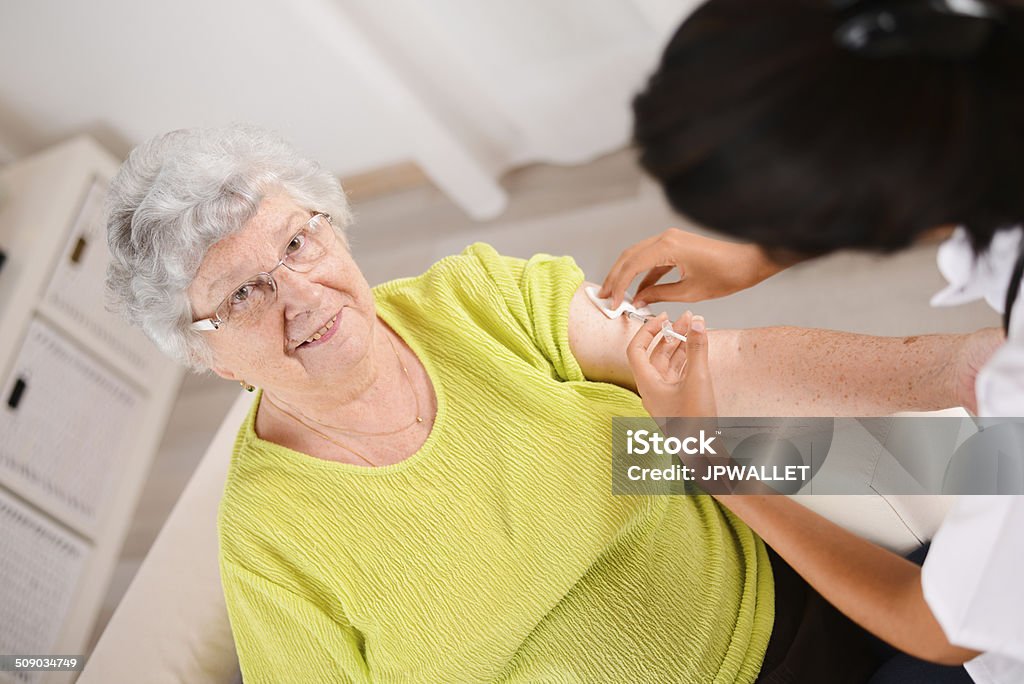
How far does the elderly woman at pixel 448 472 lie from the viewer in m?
1.18

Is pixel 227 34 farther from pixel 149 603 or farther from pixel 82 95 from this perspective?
pixel 149 603

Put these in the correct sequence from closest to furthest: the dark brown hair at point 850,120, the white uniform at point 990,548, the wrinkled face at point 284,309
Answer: the dark brown hair at point 850,120, the white uniform at point 990,548, the wrinkled face at point 284,309

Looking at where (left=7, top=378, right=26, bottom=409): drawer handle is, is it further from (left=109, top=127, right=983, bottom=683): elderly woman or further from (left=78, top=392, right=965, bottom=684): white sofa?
(left=109, top=127, right=983, bottom=683): elderly woman

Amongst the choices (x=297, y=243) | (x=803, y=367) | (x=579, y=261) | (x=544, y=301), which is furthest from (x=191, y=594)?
(x=579, y=261)

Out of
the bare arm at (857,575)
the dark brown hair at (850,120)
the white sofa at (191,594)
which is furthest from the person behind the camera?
the white sofa at (191,594)

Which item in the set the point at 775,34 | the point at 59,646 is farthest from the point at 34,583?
the point at 775,34

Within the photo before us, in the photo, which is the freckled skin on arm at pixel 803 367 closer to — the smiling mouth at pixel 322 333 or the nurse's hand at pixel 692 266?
the nurse's hand at pixel 692 266

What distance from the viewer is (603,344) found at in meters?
1.27

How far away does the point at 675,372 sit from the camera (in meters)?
1.06

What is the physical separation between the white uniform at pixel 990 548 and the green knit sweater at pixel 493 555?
518 millimetres

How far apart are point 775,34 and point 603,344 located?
27.1 inches

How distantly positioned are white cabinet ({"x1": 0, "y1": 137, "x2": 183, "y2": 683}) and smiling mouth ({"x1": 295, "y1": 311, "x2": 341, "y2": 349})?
5.09 feet

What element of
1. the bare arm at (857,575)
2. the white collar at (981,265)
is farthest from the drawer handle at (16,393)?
the white collar at (981,265)

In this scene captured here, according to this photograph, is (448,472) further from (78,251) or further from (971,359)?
(78,251)
